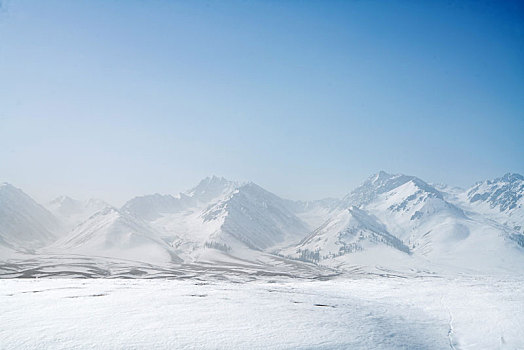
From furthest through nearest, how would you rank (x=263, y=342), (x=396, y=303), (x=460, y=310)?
(x=396, y=303) < (x=460, y=310) < (x=263, y=342)

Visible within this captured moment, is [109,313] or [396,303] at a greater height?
[109,313]

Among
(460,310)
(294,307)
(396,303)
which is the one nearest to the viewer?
(294,307)

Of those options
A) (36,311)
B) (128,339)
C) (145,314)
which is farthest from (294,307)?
(36,311)

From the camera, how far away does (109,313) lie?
79.6ft

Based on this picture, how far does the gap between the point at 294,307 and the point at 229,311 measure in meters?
6.64

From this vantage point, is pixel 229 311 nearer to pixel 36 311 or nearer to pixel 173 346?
pixel 173 346

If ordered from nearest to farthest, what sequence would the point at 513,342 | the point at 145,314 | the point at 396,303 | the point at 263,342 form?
1. the point at 263,342
2. the point at 145,314
3. the point at 513,342
4. the point at 396,303

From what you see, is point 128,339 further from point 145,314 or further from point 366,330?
point 366,330

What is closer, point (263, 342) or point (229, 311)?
point (263, 342)

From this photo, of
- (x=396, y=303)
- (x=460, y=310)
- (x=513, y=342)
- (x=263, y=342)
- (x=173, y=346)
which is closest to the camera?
(x=173, y=346)

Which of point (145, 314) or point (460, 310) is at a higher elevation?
point (145, 314)

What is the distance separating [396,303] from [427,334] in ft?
45.3

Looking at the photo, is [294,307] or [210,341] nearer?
[210,341]

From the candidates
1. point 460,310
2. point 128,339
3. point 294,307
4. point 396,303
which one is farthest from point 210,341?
point 460,310
